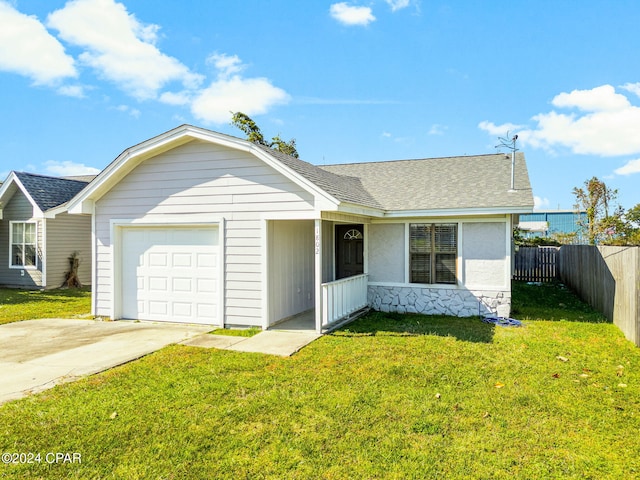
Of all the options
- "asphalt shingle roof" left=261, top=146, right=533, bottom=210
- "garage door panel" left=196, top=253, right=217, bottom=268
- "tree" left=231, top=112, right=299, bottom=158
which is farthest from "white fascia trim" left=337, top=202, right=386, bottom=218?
"tree" left=231, top=112, right=299, bottom=158

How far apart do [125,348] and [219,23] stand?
33.1ft

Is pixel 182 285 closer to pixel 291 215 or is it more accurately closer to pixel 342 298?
pixel 291 215

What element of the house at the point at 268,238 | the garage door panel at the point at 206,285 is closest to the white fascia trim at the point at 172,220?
the house at the point at 268,238

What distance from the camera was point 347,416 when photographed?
440cm

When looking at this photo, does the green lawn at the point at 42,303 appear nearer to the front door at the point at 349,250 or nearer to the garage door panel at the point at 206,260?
the garage door panel at the point at 206,260

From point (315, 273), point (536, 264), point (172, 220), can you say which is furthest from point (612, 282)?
point (536, 264)

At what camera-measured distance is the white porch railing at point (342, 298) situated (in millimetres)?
8289

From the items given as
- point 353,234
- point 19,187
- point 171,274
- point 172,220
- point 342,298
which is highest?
point 19,187

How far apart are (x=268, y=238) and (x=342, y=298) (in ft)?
7.05

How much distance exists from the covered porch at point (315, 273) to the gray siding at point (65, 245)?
11.6 m

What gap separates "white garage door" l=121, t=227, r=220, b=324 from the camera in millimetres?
9195

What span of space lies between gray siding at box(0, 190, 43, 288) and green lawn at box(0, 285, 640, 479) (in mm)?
12997

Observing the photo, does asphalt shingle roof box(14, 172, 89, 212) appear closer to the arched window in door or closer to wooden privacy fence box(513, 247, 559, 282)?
the arched window in door

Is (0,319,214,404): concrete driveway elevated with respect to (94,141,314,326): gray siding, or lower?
lower
